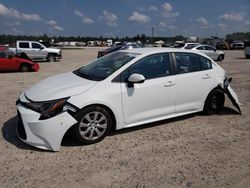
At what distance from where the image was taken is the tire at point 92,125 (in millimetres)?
4332

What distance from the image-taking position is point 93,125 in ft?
14.7

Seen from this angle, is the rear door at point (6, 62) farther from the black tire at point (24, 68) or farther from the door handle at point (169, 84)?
the door handle at point (169, 84)

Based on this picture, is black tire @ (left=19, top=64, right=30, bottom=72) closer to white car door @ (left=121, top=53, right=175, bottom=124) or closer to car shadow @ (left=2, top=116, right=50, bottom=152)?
car shadow @ (left=2, top=116, right=50, bottom=152)

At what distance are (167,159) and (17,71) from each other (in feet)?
41.4

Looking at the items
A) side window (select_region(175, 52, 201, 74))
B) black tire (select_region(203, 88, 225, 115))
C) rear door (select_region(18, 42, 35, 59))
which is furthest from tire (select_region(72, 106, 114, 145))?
rear door (select_region(18, 42, 35, 59))

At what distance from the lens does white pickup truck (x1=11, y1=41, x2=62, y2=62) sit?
20.8 m

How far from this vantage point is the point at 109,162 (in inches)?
155

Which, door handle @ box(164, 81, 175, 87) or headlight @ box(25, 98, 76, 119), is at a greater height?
door handle @ box(164, 81, 175, 87)

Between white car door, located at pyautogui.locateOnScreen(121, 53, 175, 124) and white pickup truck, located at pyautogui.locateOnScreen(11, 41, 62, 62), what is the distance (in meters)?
17.7

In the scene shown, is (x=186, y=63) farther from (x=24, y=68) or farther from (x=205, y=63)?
(x=24, y=68)

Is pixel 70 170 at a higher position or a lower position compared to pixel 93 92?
lower

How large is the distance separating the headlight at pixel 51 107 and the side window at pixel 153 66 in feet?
4.25

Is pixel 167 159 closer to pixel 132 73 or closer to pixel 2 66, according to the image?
pixel 132 73

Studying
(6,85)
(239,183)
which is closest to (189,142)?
(239,183)
